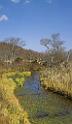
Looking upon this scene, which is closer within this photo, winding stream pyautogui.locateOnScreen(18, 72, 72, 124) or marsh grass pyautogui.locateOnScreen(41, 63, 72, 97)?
winding stream pyautogui.locateOnScreen(18, 72, 72, 124)

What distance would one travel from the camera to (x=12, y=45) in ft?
293

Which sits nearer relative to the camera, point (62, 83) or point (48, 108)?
point (48, 108)

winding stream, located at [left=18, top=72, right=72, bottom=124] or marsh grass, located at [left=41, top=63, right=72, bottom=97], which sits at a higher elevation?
marsh grass, located at [left=41, top=63, right=72, bottom=97]

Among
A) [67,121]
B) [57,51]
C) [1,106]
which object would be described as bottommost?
[67,121]

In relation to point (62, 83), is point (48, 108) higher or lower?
lower

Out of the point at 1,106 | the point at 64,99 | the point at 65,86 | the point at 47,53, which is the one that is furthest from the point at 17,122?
the point at 47,53

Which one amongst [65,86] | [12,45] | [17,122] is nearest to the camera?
[17,122]

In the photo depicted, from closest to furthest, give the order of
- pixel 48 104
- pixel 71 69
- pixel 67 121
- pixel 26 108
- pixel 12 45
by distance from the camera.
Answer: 1. pixel 67 121
2. pixel 26 108
3. pixel 48 104
4. pixel 71 69
5. pixel 12 45

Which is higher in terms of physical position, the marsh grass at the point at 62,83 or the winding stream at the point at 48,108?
the marsh grass at the point at 62,83

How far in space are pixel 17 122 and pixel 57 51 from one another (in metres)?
62.8

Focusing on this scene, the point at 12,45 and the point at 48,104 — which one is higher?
the point at 12,45

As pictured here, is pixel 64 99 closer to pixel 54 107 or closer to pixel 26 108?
pixel 54 107

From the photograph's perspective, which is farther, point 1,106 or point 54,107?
point 54,107

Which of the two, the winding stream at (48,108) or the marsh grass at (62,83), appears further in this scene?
the marsh grass at (62,83)
